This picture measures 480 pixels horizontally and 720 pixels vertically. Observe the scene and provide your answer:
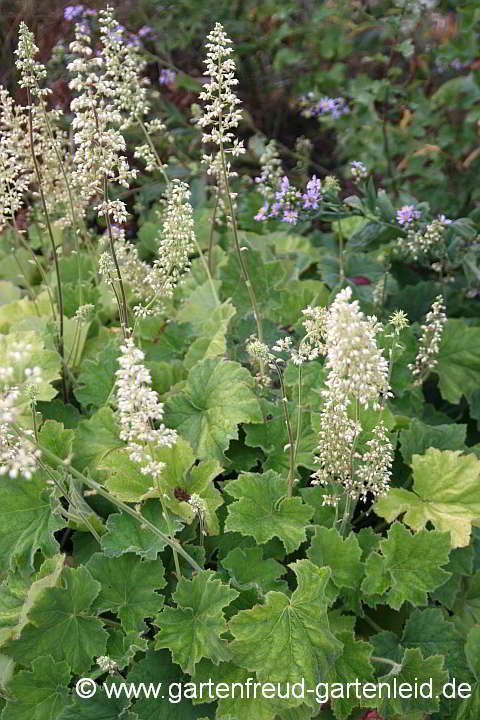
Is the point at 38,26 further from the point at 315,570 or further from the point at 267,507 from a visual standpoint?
the point at 315,570

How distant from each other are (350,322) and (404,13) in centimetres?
313

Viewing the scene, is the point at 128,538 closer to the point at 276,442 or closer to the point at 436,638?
the point at 276,442

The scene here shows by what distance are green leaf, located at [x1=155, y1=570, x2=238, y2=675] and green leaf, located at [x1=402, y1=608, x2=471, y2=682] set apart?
2.02ft

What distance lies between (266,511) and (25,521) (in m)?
0.78

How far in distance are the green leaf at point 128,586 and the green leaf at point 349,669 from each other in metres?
0.55

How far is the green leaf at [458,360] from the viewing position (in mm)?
3010

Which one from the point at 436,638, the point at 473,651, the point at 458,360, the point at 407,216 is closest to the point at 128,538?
the point at 436,638

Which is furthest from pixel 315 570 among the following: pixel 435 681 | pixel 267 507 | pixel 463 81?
pixel 463 81

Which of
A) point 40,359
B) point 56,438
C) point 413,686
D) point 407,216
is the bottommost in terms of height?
point 413,686

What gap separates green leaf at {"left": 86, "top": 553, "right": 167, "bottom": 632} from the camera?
2.12 meters

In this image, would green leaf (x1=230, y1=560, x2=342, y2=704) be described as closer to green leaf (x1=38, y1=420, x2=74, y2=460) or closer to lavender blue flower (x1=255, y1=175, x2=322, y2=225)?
green leaf (x1=38, y1=420, x2=74, y2=460)

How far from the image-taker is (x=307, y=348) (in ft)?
6.24

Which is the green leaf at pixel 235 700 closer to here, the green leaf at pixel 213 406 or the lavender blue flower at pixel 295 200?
the green leaf at pixel 213 406

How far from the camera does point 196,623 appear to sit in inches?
78.7
